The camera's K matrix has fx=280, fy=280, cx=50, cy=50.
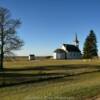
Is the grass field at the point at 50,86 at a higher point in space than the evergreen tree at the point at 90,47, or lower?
lower

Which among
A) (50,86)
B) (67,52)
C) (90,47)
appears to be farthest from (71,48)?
(50,86)

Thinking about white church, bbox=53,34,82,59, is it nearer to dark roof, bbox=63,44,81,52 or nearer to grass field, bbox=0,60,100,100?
dark roof, bbox=63,44,81,52

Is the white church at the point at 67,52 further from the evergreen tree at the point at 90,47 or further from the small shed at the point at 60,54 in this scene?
the evergreen tree at the point at 90,47

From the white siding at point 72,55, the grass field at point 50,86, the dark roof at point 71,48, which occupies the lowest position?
the grass field at point 50,86

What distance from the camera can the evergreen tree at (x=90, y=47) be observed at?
103m

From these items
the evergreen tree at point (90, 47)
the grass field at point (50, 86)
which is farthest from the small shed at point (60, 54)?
the grass field at point (50, 86)

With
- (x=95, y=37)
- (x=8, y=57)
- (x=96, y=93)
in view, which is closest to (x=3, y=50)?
(x=8, y=57)

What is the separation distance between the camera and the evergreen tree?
102812 millimetres

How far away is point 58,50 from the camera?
136125 mm

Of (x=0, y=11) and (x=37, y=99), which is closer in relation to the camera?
(x=37, y=99)

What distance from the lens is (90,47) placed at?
102750 millimetres

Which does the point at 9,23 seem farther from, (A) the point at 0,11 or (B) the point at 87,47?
(B) the point at 87,47

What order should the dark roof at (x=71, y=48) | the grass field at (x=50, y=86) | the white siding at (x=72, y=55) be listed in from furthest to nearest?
the white siding at (x=72, y=55)
the dark roof at (x=71, y=48)
the grass field at (x=50, y=86)

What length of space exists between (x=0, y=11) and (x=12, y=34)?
5527 mm
